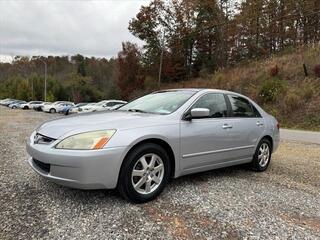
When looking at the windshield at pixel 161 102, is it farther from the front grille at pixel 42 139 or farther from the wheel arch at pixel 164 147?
the front grille at pixel 42 139

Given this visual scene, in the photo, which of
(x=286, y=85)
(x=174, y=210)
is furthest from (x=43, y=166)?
(x=286, y=85)

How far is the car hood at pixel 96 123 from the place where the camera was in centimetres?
400

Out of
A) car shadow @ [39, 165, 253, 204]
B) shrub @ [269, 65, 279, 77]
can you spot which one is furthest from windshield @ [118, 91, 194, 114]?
shrub @ [269, 65, 279, 77]

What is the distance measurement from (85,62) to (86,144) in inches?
3621

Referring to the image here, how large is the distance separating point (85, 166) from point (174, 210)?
45.0 inches

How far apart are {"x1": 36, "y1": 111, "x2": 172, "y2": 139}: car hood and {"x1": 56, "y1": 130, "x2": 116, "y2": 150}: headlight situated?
0.07 meters

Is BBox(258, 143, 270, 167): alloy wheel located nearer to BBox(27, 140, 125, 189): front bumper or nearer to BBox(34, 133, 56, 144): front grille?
BBox(27, 140, 125, 189): front bumper

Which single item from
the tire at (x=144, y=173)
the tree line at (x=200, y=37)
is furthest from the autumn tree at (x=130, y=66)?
the tire at (x=144, y=173)

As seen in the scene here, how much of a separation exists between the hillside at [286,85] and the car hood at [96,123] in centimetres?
1336

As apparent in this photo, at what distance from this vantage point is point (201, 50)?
36719mm

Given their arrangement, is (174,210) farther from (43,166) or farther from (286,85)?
(286,85)

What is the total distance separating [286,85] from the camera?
796 inches

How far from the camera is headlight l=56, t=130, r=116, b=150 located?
3.81m

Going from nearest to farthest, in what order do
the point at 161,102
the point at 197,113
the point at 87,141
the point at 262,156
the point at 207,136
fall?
the point at 87,141 < the point at 197,113 < the point at 207,136 < the point at 161,102 < the point at 262,156
